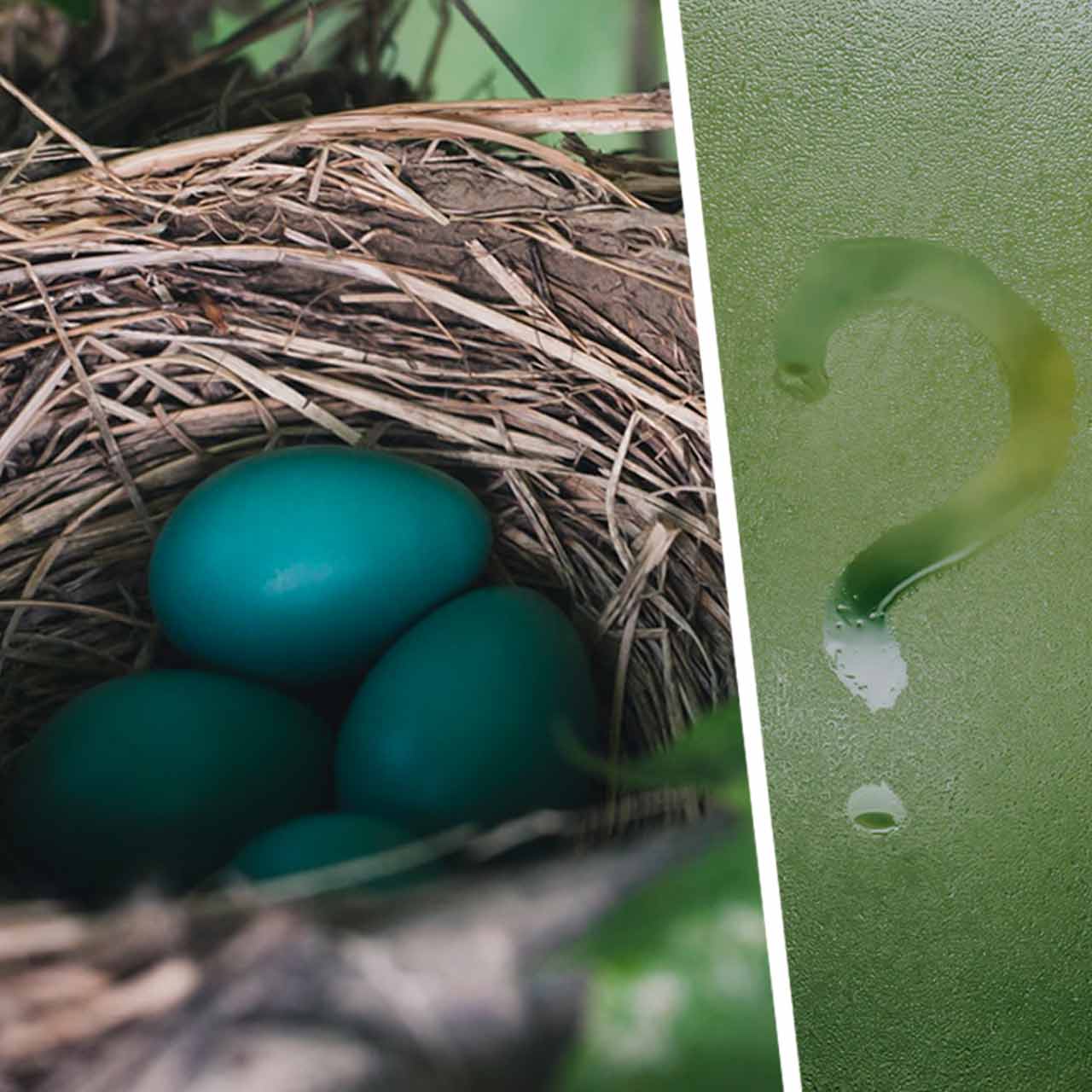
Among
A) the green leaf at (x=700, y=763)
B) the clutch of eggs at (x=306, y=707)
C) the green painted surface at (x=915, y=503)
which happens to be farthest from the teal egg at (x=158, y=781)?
the green painted surface at (x=915, y=503)

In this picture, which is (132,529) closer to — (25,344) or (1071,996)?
(25,344)

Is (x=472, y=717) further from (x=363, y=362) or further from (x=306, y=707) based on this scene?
(x=363, y=362)

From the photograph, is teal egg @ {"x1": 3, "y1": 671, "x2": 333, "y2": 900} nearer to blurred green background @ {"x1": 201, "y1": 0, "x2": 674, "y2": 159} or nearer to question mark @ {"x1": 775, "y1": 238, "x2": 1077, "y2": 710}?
blurred green background @ {"x1": 201, "y1": 0, "x2": 674, "y2": 159}

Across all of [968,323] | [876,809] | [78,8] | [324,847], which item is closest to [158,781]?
[324,847]

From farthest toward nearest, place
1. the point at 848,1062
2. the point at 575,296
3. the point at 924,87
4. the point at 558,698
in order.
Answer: the point at 924,87, the point at 848,1062, the point at 575,296, the point at 558,698

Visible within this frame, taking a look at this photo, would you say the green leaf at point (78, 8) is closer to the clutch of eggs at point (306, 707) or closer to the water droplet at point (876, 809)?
the clutch of eggs at point (306, 707)

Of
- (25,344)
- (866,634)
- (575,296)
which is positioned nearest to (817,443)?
(866,634)
